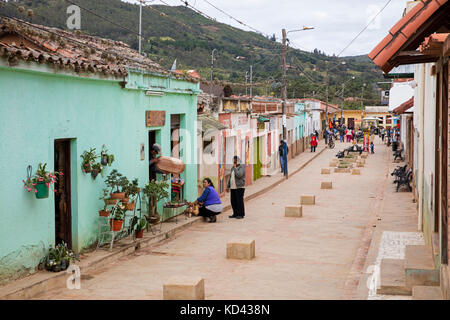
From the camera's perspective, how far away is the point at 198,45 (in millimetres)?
68938

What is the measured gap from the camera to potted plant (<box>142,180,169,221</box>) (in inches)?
510

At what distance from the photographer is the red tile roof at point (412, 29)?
591 cm

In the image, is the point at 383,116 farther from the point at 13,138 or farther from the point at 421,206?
the point at 13,138

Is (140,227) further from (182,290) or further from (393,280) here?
(393,280)

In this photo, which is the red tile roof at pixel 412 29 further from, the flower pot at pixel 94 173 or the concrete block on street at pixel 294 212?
the concrete block on street at pixel 294 212

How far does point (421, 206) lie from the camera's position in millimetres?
12984

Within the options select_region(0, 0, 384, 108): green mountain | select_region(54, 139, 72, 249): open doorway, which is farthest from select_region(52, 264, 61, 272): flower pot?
select_region(0, 0, 384, 108): green mountain

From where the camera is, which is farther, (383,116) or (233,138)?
(383,116)

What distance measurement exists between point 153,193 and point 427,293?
7.34 m

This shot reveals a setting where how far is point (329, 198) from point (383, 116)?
69.6 meters

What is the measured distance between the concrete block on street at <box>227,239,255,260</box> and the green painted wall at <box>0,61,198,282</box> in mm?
2497

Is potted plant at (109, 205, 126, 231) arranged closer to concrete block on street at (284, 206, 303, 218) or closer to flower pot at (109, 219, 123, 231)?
flower pot at (109, 219, 123, 231)

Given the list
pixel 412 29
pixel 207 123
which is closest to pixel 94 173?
pixel 412 29
